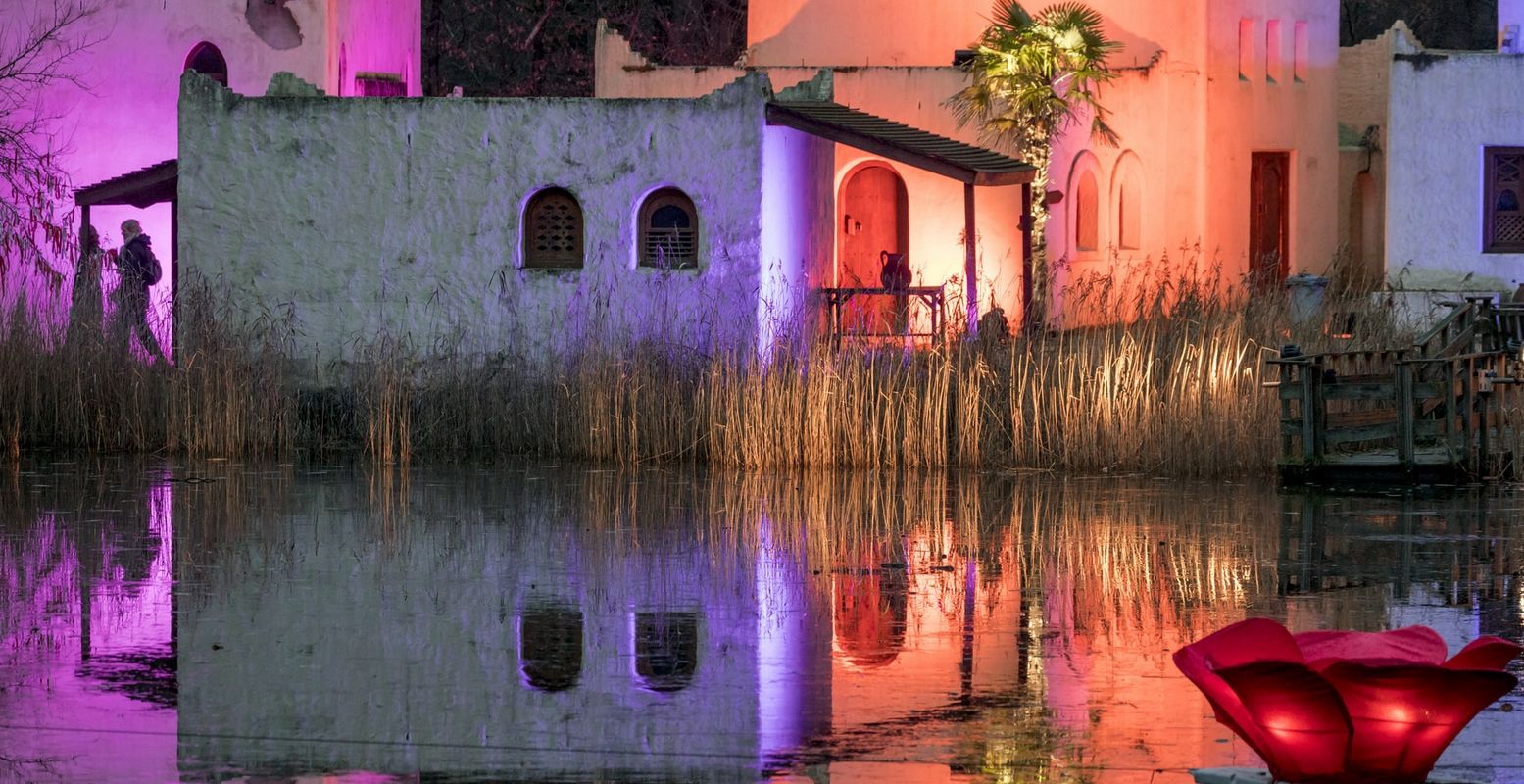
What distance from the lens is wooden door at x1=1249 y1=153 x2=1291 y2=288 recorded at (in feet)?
88.9

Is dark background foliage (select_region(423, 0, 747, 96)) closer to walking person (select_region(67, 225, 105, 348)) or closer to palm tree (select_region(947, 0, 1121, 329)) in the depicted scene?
palm tree (select_region(947, 0, 1121, 329))

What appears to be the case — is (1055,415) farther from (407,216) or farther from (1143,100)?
(1143,100)

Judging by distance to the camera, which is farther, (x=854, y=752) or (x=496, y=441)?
(x=496, y=441)

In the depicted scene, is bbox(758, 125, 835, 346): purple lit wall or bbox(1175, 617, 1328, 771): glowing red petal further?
bbox(758, 125, 835, 346): purple lit wall

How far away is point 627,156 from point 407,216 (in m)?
2.29

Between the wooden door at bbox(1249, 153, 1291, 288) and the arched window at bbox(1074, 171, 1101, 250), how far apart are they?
80.9 inches

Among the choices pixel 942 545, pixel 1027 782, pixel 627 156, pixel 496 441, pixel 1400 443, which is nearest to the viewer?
pixel 1027 782

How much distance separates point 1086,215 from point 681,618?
19.1 meters

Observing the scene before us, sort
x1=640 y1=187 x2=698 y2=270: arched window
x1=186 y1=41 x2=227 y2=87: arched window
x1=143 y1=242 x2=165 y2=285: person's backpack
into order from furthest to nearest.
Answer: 1. x1=186 y1=41 x2=227 y2=87: arched window
2. x1=143 y1=242 x2=165 y2=285: person's backpack
3. x1=640 y1=187 x2=698 y2=270: arched window

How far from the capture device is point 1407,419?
1456cm

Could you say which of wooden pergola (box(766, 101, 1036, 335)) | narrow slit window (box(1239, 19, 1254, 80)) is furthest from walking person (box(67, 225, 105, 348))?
narrow slit window (box(1239, 19, 1254, 80))

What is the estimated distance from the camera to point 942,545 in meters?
11.3

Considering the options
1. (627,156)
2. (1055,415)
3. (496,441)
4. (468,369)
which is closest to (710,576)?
(1055,415)

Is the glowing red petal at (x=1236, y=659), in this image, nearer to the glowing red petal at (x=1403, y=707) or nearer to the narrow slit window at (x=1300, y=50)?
the glowing red petal at (x=1403, y=707)
